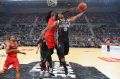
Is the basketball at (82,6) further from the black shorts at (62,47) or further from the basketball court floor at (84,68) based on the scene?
the basketball court floor at (84,68)

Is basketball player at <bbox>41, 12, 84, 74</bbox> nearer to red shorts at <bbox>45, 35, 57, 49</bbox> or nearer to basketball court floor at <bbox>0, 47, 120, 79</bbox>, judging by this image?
red shorts at <bbox>45, 35, 57, 49</bbox>

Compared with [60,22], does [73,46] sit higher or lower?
lower

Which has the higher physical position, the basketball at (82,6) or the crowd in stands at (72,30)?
the basketball at (82,6)

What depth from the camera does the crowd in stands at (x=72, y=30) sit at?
36.2 meters

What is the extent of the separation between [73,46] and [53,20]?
87.1 feet

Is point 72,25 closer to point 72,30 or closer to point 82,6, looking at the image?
point 72,30

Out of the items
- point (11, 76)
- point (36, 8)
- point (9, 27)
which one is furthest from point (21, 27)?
point (11, 76)

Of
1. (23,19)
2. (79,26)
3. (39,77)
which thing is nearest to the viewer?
(39,77)

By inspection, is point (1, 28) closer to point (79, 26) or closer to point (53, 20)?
point (79, 26)

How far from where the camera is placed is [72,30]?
4056cm

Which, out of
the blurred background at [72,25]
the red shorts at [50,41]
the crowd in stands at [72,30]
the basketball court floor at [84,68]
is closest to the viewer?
the red shorts at [50,41]

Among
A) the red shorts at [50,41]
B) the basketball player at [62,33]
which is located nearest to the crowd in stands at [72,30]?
the red shorts at [50,41]

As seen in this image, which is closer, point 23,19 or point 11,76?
point 11,76

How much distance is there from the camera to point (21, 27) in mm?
42062
